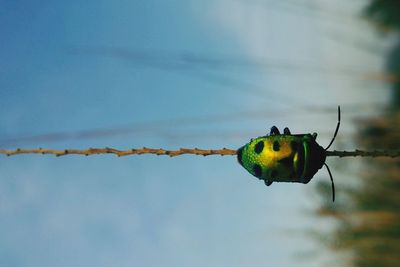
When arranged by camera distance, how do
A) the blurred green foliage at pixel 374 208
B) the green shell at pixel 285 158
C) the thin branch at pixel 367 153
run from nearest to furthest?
the thin branch at pixel 367 153 → the green shell at pixel 285 158 → the blurred green foliage at pixel 374 208

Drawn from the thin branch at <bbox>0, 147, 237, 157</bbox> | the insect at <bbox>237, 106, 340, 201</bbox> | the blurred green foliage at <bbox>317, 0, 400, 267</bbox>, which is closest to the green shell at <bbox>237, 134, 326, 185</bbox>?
the insect at <bbox>237, 106, 340, 201</bbox>

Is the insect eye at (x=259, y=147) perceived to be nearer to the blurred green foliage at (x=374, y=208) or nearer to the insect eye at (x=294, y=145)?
the insect eye at (x=294, y=145)

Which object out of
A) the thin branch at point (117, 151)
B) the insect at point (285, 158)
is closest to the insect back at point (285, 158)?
the insect at point (285, 158)

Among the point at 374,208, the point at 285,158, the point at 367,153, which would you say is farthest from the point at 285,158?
the point at 374,208

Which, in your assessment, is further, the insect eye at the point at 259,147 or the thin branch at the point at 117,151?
the insect eye at the point at 259,147

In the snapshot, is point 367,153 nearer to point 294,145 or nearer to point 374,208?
point 294,145

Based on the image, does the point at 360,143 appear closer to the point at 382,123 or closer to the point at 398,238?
the point at 382,123
